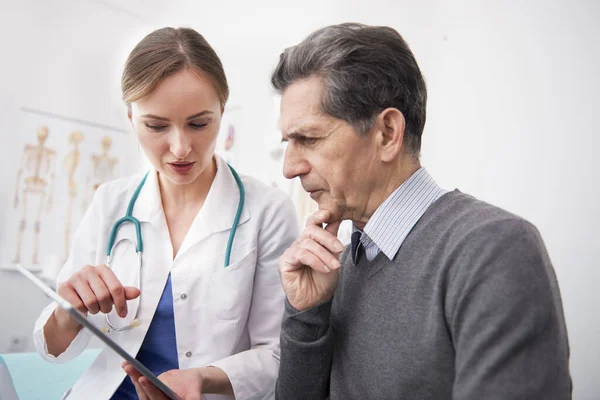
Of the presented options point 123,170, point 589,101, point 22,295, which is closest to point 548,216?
point 589,101

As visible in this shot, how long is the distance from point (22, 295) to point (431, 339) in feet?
8.25

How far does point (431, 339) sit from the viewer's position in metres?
0.81

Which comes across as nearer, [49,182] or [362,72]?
[362,72]

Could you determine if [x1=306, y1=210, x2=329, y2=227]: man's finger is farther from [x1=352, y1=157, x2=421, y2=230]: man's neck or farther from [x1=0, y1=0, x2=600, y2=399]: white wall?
[x1=0, y1=0, x2=600, y2=399]: white wall

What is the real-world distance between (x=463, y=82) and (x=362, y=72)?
150cm

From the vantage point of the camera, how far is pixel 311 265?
0.96 metres

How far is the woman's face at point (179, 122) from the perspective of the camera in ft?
4.04

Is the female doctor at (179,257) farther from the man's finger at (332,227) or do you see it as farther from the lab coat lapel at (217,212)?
the man's finger at (332,227)

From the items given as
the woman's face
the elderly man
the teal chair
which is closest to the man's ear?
the elderly man

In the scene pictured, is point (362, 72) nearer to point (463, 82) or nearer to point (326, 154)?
point (326, 154)

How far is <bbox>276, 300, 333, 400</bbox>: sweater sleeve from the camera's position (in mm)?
1029

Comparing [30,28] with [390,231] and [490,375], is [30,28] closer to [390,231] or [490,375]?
[390,231]

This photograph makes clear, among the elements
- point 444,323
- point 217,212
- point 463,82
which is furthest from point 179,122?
point 463,82

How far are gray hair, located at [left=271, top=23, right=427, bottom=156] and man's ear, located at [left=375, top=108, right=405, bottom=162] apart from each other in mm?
15
